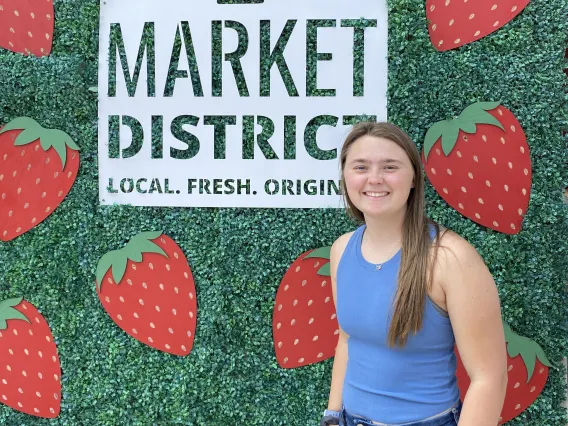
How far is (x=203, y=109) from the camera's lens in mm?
1940

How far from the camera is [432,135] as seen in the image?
6.07 ft

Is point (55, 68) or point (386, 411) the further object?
point (55, 68)

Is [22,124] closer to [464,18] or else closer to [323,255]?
[323,255]

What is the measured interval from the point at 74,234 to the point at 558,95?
184cm

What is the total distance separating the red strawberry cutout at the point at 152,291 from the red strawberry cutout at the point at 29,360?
12.3 inches

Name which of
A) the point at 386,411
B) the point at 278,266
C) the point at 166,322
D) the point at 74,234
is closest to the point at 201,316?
the point at 166,322

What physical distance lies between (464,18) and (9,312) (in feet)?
6.65

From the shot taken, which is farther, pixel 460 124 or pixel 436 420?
pixel 460 124

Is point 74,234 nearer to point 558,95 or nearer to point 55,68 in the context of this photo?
point 55,68

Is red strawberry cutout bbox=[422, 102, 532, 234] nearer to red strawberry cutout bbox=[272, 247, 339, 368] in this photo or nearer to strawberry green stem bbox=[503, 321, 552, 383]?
strawberry green stem bbox=[503, 321, 552, 383]

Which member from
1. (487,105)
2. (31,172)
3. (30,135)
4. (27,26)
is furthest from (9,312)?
(487,105)

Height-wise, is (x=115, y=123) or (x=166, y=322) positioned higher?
(x=115, y=123)

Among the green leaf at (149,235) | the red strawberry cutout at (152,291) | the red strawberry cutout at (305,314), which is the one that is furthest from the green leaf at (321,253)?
the green leaf at (149,235)

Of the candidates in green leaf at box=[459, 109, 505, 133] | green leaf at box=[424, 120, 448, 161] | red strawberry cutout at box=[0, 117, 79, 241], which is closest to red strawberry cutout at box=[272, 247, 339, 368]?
green leaf at box=[424, 120, 448, 161]
